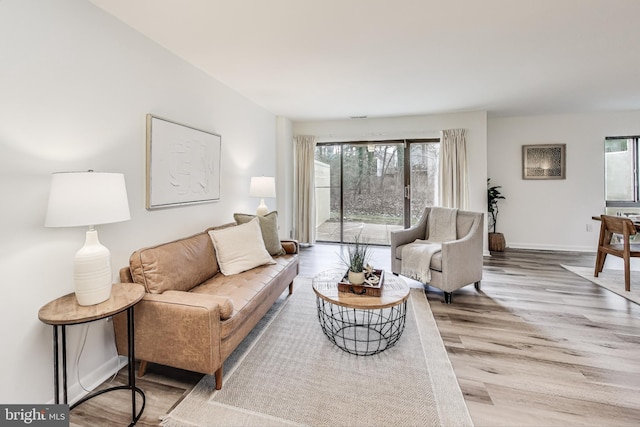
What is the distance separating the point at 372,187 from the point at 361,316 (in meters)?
3.16

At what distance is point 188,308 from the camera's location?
1.65 meters

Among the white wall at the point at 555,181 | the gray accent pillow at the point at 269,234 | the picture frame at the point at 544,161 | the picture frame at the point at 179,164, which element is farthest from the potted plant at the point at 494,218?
the picture frame at the point at 179,164

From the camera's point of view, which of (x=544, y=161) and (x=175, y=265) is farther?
(x=544, y=161)

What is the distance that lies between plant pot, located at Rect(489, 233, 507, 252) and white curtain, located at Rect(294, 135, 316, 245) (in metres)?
3.19

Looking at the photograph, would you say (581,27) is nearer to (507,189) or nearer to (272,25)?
(272,25)

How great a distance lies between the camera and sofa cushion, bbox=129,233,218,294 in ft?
6.26

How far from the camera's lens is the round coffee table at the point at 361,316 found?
6.50 ft

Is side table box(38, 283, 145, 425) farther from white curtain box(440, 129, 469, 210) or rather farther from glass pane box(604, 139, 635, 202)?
glass pane box(604, 139, 635, 202)

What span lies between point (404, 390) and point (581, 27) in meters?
2.97

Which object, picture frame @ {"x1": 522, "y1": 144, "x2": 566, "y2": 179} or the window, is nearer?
the window

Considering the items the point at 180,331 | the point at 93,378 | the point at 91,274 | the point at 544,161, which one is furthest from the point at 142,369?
the point at 544,161

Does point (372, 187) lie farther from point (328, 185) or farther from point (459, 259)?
point (459, 259)

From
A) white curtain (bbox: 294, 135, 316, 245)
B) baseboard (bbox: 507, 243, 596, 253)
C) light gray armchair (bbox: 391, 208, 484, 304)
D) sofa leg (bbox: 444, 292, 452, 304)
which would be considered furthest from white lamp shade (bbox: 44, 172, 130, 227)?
baseboard (bbox: 507, 243, 596, 253)

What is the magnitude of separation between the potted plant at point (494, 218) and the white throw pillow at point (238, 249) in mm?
4173
